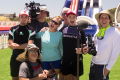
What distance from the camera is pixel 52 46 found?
273 centimetres

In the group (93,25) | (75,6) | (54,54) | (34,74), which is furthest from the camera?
(75,6)

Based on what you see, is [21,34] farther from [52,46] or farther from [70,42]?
[70,42]

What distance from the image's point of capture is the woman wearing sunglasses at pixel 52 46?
2.73m

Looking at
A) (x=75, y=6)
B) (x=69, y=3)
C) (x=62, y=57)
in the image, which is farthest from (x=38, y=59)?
(x=69, y=3)

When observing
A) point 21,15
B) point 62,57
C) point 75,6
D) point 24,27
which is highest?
point 75,6

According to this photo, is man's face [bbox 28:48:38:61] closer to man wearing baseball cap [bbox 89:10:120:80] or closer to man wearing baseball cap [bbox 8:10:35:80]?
man wearing baseball cap [bbox 8:10:35:80]

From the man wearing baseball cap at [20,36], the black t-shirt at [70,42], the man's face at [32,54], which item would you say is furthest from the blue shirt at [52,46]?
the man's face at [32,54]

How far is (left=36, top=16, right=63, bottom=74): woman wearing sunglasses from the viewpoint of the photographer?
2734 mm

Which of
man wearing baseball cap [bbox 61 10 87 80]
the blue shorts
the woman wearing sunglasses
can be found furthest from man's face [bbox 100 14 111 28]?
the blue shorts

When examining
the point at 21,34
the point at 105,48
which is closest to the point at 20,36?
the point at 21,34

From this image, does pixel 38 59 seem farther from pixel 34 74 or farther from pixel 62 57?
pixel 62 57

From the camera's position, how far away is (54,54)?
108 inches

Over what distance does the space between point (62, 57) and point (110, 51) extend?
3.25 ft

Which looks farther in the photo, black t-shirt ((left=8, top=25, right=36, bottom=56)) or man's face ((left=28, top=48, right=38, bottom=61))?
black t-shirt ((left=8, top=25, right=36, bottom=56))
